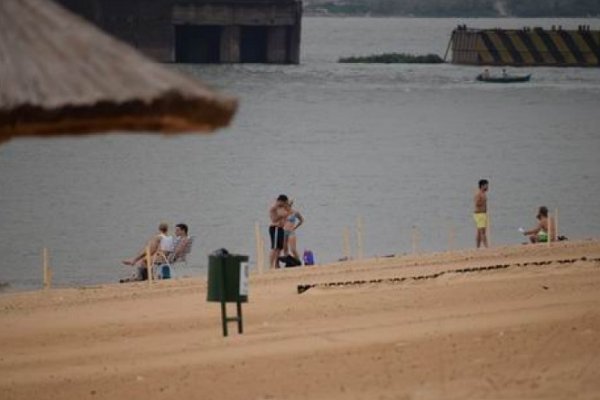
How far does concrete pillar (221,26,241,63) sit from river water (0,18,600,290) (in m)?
3.02

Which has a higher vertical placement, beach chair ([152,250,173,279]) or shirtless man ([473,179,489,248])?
shirtless man ([473,179,489,248])

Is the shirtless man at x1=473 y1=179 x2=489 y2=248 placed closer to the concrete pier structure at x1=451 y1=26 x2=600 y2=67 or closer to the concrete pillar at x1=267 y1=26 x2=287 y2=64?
the concrete pillar at x1=267 y1=26 x2=287 y2=64

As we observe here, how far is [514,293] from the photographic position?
1722 cm

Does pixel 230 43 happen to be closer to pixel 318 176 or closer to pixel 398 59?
pixel 398 59

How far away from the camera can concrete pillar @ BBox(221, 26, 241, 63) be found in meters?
107

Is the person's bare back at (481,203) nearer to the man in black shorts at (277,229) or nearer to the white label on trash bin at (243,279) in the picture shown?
the man in black shorts at (277,229)

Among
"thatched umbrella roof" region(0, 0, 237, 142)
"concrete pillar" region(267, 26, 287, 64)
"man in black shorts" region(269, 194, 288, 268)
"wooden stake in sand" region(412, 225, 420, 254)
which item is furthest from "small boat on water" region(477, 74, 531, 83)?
"thatched umbrella roof" region(0, 0, 237, 142)

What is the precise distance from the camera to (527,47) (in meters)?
125

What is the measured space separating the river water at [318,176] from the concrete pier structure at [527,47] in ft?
56.3

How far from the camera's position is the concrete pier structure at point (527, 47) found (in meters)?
123

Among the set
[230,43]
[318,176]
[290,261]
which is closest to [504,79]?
[230,43]

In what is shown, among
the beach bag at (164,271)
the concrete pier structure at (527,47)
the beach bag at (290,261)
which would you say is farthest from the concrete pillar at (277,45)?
the beach bag at (164,271)

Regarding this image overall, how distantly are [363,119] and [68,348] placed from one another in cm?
7222

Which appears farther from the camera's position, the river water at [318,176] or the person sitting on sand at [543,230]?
the river water at [318,176]
